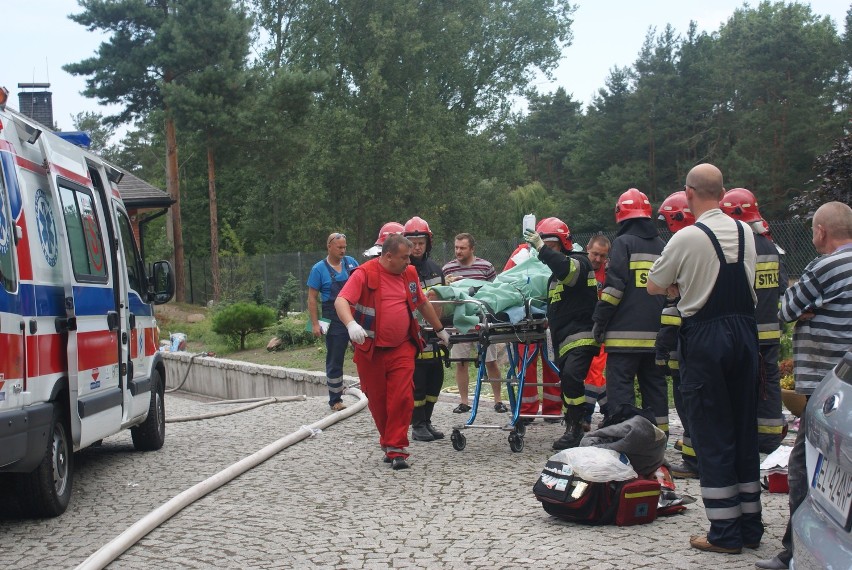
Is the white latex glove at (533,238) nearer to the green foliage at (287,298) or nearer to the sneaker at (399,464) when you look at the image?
the sneaker at (399,464)

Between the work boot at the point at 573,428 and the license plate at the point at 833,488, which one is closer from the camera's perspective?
the license plate at the point at 833,488

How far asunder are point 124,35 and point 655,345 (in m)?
29.5

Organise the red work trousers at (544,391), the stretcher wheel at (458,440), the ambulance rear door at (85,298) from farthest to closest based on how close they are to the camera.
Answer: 1. the red work trousers at (544,391)
2. the stretcher wheel at (458,440)
3. the ambulance rear door at (85,298)

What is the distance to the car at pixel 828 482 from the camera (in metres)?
3.21

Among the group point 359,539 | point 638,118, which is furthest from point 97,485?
point 638,118

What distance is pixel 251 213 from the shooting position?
1977 inches

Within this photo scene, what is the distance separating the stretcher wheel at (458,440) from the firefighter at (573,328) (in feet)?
2.72

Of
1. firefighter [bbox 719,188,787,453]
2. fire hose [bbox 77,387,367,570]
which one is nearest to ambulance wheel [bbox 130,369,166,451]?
fire hose [bbox 77,387,367,570]

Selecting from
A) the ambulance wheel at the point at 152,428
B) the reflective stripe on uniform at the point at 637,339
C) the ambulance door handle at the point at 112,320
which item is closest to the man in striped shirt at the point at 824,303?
the reflective stripe on uniform at the point at 637,339

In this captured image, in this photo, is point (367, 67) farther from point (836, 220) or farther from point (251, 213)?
point (836, 220)

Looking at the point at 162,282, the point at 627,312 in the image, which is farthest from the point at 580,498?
the point at 162,282

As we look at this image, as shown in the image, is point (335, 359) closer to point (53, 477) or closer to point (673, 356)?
point (673, 356)

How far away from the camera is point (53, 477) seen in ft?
22.8

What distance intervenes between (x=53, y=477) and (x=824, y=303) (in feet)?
16.7
